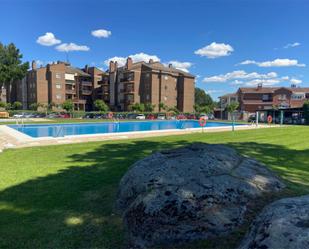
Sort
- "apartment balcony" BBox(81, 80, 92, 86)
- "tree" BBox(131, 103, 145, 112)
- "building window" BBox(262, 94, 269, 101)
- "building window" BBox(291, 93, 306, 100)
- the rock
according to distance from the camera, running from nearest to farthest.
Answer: the rock, "tree" BBox(131, 103, 145, 112), "building window" BBox(291, 93, 306, 100), "apartment balcony" BBox(81, 80, 92, 86), "building window" BBox(262, 94, 269, 101)

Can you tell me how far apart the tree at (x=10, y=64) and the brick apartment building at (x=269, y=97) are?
158 feet

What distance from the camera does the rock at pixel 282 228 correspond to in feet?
6.66

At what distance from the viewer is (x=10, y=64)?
4309 centimetres

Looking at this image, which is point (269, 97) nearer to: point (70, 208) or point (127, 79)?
point (127, 79)

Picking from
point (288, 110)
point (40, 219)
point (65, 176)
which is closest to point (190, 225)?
point (40, 219)

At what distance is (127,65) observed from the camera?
59.3 m

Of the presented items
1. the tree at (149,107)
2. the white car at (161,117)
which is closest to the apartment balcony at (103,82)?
the tree at (149,107)

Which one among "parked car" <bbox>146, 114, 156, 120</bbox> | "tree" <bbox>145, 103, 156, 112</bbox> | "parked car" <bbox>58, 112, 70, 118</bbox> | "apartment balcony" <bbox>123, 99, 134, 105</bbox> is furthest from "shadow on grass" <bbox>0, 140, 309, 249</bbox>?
"apartment balcony" <bbox>123, 99, 134, 105</bbox>

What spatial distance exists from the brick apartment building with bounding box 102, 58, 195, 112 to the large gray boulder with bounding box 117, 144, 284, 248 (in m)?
Result: 53.2

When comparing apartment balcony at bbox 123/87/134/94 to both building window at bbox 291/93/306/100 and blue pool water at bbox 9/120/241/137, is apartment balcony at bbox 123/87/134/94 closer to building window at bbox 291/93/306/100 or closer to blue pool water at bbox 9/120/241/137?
blue pool water at bbox 9/120/241/137

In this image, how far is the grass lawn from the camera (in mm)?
3406

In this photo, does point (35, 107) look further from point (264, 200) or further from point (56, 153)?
point (264, 200)

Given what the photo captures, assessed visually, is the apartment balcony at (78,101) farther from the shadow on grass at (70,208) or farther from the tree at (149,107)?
the shadow on grass at (70,208)

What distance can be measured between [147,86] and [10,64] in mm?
27523
